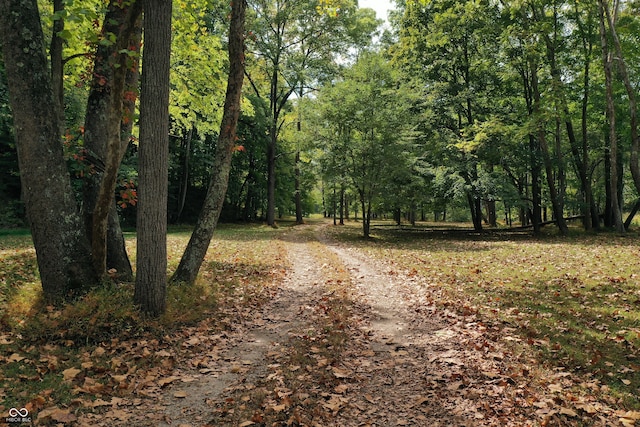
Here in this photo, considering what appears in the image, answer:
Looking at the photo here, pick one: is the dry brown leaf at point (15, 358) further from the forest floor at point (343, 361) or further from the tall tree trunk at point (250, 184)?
the tall tree trunk at point (250, 184)

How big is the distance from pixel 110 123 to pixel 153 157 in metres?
0.83

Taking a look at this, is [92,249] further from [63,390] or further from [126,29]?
[126,29]

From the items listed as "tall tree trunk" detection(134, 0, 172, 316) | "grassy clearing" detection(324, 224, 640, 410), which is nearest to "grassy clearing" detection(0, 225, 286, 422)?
"tall tree trunk" detection(134, 0, 172, 316)

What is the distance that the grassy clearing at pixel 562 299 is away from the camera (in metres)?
4.70

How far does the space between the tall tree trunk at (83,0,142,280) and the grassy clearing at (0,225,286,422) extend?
101 centimetres

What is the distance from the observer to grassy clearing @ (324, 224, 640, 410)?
4.70m

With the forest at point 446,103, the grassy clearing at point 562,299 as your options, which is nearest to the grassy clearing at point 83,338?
the grassy clearing at point 562,299

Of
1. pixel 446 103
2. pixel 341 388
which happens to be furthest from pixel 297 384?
pixel 446 103

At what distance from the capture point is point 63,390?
12.8 ft

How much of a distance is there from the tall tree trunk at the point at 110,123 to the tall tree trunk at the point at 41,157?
0.37 m

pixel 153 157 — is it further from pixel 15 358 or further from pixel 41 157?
pixel 15 358

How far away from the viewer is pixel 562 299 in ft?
24.1

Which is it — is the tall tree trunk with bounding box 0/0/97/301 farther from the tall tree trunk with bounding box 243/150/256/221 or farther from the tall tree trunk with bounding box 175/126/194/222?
the tall tree trunk with bounding box 243/150/256/221

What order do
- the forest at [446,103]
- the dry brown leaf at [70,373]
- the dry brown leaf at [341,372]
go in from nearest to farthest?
1. the dry brown leaf at [70,373]
2. the dry brown leaf at [341,372]
3. the forest at [446,103]
